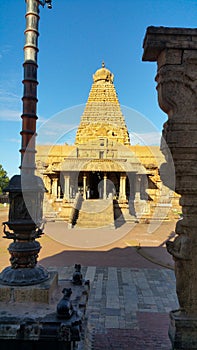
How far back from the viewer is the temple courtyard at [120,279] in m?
5.46

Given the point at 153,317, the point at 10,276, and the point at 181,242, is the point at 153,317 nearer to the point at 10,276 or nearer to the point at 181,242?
the point at 181,242

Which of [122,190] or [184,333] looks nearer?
[184,333]

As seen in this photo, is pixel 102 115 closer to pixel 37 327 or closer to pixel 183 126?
pixel 183 126

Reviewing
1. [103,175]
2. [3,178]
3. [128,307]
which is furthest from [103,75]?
[128,307]

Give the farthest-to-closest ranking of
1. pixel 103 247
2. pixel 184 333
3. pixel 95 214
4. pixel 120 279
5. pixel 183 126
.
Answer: pixel 95 214 < pixel 103 247 < pixel 120 279 < pixel 183 126 < pixel 184 333

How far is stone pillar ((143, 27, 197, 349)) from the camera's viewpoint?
4418mm

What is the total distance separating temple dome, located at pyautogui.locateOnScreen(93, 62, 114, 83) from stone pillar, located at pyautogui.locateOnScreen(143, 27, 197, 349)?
36.8 meters

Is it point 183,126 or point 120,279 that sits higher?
point 183,126

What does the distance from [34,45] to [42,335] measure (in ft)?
14.4

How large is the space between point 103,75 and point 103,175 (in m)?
18.6

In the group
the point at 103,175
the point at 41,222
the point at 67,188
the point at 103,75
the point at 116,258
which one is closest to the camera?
the point at 41,222

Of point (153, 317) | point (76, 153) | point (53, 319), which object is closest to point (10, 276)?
point (53, 319)

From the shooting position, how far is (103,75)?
131ft

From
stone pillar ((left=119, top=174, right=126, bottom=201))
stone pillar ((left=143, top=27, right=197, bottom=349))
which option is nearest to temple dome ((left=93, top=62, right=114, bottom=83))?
stone pillar ((left=119, top=174, right=126, bottom=201))
